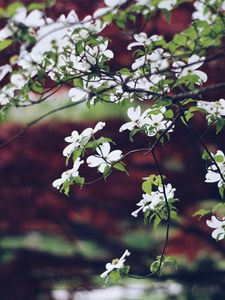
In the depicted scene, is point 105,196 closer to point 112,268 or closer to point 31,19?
point 112,268

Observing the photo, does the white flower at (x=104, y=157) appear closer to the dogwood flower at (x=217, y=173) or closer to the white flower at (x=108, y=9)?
the dogwood flower at (x=217, y=173)

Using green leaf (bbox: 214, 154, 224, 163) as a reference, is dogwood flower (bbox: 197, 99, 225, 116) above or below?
above

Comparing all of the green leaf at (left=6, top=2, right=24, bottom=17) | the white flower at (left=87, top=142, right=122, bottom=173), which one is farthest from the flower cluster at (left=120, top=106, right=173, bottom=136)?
the green leaf at (left=6, top=2, right=24, bottom=17)

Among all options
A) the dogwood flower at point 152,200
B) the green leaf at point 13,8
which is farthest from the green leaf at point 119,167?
the green leaf at point 13,8

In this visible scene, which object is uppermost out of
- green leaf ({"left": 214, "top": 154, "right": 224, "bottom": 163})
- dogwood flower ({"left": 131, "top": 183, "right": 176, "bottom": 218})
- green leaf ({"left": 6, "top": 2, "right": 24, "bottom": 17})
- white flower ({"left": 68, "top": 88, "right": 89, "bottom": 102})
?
green leaf ({"left": 6, "top": 2, "right": 24, "bottom": 17})

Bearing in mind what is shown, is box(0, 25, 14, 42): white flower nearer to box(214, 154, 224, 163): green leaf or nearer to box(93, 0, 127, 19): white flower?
Result: box(93, 0, 127, 19): white flower

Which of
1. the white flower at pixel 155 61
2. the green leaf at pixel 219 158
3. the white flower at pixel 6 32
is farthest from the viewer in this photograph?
the green leaf at pixel 219 158

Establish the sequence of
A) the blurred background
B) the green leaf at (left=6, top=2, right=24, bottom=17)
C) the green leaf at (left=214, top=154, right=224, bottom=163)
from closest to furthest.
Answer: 1. the green leaf at (left=6, top=2, right=24, bottom=17)
2. the green leaf at (left=214, top=154, right=224, bottom=163)
3. the blurred background

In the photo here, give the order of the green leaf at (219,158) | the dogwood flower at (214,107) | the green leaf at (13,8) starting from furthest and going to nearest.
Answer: the green leaf at (219,158) → the dogwood flower at (214,107) → the green leaf at (13,8)

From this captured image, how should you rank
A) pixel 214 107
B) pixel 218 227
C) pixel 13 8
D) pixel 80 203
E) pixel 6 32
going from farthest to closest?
pixel 80 203 → pixel 218 227 → pixel 214 107 → pixel 6 32 → pixel 13 8

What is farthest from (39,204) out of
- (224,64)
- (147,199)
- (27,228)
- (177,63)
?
(177,63)

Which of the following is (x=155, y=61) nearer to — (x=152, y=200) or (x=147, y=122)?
(x=147, y=122)

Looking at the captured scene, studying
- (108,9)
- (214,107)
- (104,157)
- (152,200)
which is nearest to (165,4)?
(108,9)

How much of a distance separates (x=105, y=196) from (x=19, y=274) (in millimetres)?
758
